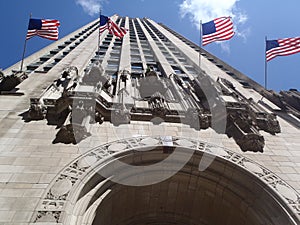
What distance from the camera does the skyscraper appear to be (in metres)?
9.54

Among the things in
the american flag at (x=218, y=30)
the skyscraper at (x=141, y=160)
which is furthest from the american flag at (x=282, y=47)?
the skyscraper at (x=141, y=160)

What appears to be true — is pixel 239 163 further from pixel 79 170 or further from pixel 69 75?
pixel 69 75

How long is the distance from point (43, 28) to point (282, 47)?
1458cm

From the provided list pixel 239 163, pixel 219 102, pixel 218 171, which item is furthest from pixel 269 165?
pixel 219 102

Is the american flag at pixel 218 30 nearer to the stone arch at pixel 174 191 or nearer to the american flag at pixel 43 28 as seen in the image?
the american flag at pixel 43 28

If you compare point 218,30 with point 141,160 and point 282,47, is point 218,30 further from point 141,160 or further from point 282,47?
point 141,160

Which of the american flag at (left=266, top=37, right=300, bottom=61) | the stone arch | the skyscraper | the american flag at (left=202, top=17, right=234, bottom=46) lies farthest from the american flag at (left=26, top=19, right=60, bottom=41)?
the american flag at (left=266, top=37, right=300, bottom=61)

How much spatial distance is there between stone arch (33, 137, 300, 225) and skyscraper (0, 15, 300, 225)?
0.12 feet

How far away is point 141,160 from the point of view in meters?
11.6

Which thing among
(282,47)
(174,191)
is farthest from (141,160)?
(282,47)

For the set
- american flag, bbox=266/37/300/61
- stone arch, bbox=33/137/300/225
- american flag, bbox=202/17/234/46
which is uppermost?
american flag, bbox=202/17/234/46

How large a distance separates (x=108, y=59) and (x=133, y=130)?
1676cm

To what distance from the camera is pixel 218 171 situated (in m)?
11.6

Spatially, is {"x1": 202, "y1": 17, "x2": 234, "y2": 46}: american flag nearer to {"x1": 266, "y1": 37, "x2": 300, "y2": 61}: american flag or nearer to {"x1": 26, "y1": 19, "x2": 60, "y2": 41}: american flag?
{"x1": 266, "y1": 37, "x2": 300, "y2": 61}: american flag
